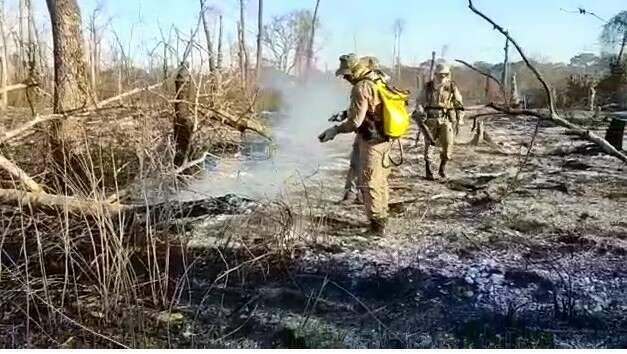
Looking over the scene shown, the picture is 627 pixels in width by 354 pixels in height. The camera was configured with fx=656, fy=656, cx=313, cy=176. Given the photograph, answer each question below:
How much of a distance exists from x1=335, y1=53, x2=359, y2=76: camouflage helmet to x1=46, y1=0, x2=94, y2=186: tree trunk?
1022 millimetres

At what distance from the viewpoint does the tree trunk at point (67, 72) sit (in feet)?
8.85

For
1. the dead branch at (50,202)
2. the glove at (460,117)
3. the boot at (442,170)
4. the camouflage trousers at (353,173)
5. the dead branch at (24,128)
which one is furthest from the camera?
the boot at (442,170)

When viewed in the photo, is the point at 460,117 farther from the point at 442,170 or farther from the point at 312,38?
the point at 312,38

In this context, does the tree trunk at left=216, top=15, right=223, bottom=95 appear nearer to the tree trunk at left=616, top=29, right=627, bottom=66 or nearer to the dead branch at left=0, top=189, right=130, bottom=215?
the dead branch at left=0, top=189, right=130, bottom=215

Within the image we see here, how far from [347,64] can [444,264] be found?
0.82 meters

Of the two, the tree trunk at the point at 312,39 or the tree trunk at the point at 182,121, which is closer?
the tree trunk at the point at 312,39

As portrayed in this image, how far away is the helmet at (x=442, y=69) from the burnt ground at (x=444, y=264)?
0.33 m

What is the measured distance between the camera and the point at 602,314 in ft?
6.55

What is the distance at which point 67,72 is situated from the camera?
2.79 metres

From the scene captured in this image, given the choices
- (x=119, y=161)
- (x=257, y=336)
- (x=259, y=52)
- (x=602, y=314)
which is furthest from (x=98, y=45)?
(x=602, y=314)

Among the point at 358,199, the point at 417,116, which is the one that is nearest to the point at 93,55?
the point at 358,199

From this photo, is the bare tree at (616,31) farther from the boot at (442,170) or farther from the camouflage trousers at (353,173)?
the boot at (442,170)

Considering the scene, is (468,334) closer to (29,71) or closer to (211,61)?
(211,61)

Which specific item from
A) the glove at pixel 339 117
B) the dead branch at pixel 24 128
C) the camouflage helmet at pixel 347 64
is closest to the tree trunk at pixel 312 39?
the camouflage helmet at pixel 347 64
